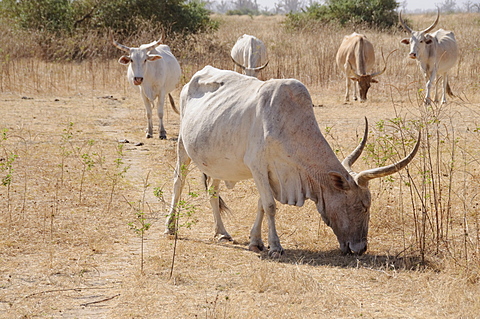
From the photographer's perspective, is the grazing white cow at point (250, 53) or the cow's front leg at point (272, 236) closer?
the cow's front leg at point (272, 236)

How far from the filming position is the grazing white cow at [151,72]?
10352mm

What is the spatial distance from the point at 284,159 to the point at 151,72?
631 centimetres

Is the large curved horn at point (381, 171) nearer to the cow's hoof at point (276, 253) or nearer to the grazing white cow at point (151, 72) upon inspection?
the cow's hoof at point (276, 253)

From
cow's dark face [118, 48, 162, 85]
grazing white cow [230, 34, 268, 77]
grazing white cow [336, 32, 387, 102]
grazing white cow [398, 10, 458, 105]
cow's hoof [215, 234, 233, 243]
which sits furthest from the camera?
grazing white cow [336, 32, 387, 102]

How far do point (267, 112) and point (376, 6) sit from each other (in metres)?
23.9

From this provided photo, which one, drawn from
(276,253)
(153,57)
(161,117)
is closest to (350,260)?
(276,253)

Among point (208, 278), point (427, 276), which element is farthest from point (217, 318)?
point (427, 276)

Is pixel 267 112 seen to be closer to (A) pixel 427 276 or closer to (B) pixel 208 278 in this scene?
(B) pixel 208 278

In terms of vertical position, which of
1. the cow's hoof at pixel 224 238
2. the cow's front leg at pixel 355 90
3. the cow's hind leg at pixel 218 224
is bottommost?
the cow's front leg at pixel 355 90

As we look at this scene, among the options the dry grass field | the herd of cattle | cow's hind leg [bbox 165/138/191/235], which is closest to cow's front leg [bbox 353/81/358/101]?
the dry grass field

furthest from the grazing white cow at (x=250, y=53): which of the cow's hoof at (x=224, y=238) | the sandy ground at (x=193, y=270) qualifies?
the cow's hoof at (x=224, y=238)

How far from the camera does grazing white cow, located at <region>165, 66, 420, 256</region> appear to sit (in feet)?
16.4

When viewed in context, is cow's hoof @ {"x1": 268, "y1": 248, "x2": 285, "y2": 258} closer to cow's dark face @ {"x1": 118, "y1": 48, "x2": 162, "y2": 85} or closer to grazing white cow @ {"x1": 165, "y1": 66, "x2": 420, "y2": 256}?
grazing white cow @ {"x1": 165, "y1": 66, "x2": 420, "y2": 256}

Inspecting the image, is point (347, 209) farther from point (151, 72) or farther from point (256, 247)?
point (151, 72)
